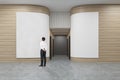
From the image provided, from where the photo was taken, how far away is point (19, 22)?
13.6 meters

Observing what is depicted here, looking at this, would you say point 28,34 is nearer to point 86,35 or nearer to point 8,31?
point 8,31

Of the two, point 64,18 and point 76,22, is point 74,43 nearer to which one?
point 76,22

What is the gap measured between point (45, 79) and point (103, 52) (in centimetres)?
739

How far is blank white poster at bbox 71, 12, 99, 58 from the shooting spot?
13.7m

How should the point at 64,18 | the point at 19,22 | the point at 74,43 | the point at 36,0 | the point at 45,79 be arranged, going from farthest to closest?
the point at 64,18, the point at 74,43, the point at 19,22, the point at 36,0, the point at 45,79

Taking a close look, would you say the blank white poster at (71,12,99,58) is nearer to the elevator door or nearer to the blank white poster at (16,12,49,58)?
the blank white poster at (16,12,49,58)

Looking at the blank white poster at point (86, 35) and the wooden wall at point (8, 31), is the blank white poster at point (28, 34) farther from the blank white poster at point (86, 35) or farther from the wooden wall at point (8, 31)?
the blank white poster at point (86, 35)

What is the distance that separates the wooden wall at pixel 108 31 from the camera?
45.0 feet

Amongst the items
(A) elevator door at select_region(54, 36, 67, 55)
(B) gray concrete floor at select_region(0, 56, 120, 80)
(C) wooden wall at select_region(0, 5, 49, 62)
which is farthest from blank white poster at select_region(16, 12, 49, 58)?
(A) elevator door at select_region(54, 36, 67, 55)

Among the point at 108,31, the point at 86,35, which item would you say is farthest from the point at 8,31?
the point at 108,31

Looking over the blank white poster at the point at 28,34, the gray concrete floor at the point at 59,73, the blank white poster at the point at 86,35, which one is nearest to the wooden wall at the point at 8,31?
the blank white poster at the point at 28,34

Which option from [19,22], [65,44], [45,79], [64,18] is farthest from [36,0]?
[65,44]

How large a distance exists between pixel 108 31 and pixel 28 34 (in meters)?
5.76

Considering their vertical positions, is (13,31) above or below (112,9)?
below
